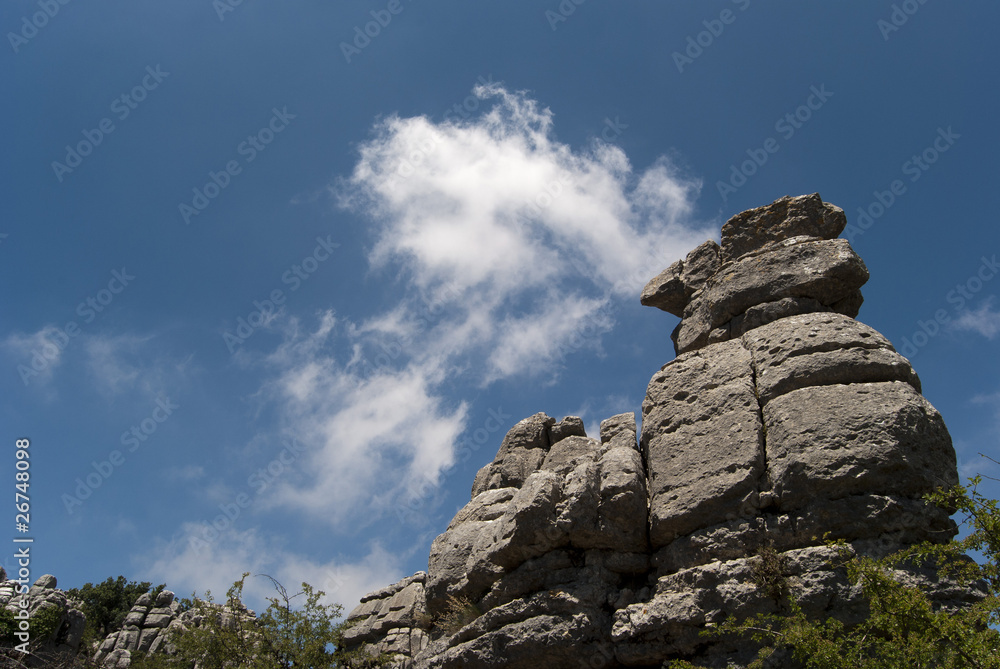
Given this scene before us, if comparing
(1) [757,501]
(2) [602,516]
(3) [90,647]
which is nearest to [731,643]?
(1) [757,501]

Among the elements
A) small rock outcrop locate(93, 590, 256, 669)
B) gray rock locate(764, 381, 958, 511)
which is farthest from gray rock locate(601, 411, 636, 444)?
small rock outcrop locate(93, 590, 256, 669)

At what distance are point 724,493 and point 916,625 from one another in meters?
4.07

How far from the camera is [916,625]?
30.2ft

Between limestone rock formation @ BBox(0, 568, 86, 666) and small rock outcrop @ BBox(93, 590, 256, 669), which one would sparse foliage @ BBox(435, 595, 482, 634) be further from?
small rock outcrop @ BBox(93, 590, 256, 669)

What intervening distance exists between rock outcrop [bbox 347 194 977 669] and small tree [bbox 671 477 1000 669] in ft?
2.73

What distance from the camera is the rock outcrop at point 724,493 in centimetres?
1168

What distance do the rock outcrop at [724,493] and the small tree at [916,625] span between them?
0.83 m

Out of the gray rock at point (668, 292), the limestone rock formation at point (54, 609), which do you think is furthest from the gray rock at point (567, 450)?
the limestone rock formation at point (54, 609)

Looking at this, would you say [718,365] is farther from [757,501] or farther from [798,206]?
[798,206]

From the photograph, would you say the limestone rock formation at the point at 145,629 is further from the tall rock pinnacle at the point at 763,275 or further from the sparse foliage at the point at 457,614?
the tall rock pinnacle at the point at 763,275

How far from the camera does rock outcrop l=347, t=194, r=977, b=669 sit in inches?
460

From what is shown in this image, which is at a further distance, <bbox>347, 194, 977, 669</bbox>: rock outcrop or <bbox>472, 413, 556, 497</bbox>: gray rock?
<bbox>472, 413, 556, 497</bbox>: gray rock

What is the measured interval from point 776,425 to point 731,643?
404 centimetres

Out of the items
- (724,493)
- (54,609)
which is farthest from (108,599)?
(724,493)
